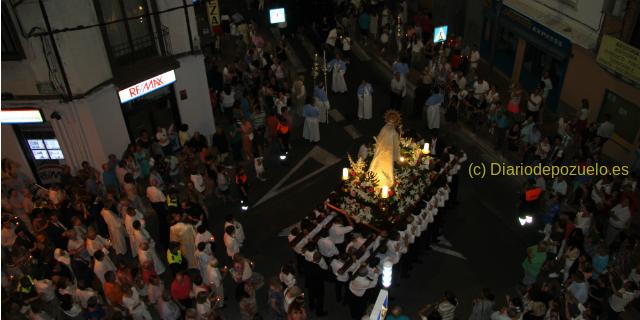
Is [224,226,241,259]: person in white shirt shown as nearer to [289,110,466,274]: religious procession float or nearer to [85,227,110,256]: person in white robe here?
[289,110,466,274]: religious procession float

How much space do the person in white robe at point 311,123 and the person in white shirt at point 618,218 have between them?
8707 mm

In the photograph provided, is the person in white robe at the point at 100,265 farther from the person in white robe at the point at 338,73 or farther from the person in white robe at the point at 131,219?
the person in white robe at the point at 338,73

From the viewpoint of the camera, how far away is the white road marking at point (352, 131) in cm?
1825

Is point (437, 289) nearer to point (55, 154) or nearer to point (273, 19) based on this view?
point (55, 154)

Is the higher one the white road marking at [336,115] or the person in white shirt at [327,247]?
the person in white shirt at [327,247]

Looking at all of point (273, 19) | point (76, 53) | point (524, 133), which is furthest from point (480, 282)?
point (273, 19)

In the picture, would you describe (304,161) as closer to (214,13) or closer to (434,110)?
(434,110)

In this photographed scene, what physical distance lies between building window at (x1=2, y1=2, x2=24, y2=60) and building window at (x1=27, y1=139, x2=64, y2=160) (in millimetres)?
2690

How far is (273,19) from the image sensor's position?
77.7 ft

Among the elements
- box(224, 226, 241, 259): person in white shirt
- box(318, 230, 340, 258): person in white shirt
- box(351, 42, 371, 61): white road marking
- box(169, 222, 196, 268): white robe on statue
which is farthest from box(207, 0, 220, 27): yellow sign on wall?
box(318, 230, 340, 258): person in white shirt

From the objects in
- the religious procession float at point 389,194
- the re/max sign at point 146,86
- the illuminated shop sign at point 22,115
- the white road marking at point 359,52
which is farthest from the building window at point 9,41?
the white road marking at point 359,52

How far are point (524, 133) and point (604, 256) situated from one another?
511 centimetres

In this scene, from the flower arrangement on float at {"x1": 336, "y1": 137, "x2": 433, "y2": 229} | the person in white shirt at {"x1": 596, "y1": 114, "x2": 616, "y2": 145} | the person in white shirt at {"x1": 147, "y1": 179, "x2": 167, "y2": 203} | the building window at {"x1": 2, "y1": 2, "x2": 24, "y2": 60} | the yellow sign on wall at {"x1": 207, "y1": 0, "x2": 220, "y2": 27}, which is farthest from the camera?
the yellow sign on wall at {"x1": 207, "y1": 0, "x2": 220, "y2": 27}

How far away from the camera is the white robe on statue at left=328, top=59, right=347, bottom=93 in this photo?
2003 cm
